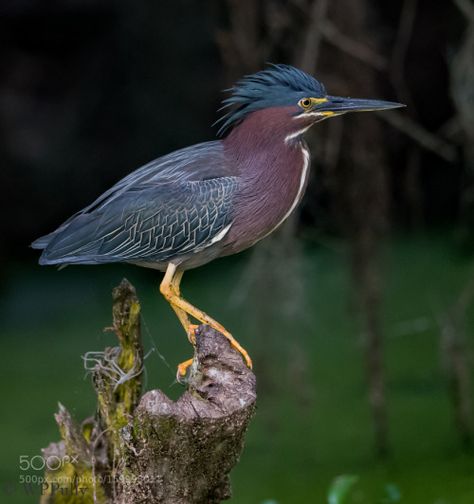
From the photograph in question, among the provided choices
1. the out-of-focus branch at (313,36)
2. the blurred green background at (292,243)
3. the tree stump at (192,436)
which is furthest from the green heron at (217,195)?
the out-of-focus branch at (313,36)

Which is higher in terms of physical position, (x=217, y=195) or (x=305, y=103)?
(x=305, y=103)

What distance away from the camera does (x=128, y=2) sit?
217 inches

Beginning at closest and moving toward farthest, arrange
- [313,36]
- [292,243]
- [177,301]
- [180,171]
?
[177,301], [180,171], [313,36], [292,243]

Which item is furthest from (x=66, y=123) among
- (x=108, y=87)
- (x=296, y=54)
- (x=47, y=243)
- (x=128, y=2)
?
(x=47, y=243)

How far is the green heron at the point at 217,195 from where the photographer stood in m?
2.38

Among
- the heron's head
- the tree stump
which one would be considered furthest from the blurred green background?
the tree stump

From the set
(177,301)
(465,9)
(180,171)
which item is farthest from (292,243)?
(177,301)

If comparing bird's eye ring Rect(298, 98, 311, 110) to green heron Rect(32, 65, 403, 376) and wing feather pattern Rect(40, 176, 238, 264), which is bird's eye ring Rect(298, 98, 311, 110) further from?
wing feather pattern Rect(40, 176, 238, 264)

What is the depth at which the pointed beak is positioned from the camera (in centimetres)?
241

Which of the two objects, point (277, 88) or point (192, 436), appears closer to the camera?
point (192, 436)

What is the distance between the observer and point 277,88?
245cm

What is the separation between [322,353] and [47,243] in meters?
2.70

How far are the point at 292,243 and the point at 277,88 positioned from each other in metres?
1.44

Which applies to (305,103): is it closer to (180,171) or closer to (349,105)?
(349,105)
